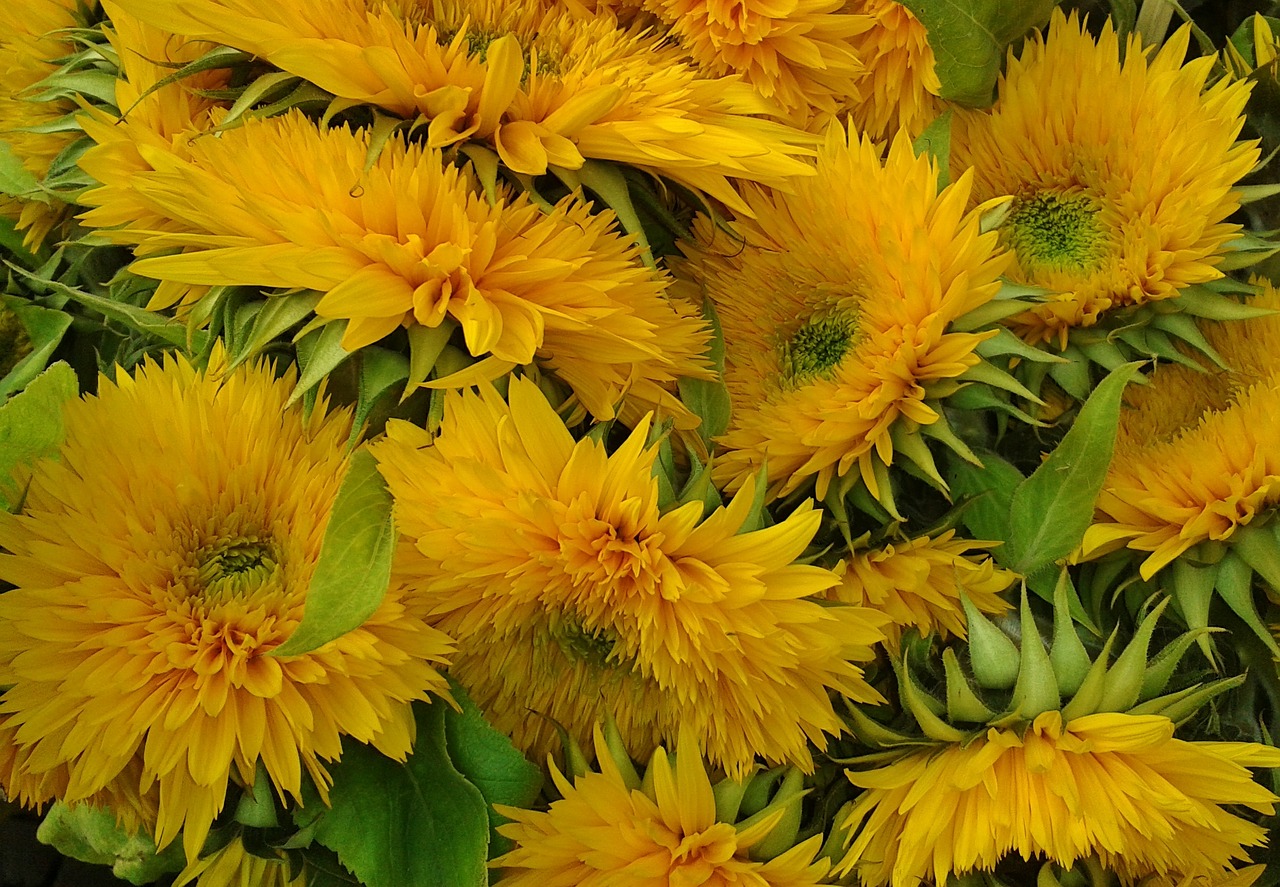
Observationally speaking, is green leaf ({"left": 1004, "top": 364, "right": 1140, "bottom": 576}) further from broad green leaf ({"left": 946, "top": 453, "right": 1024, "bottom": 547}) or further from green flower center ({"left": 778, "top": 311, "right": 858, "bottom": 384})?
green flower center ({"left": 778, "top": 311, "right": 858, "bottom": 384})

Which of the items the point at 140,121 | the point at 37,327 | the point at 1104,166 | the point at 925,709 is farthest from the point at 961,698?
the point at 37,327

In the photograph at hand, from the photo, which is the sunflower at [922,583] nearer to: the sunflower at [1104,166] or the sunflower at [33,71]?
the sunflower at [1104,166]

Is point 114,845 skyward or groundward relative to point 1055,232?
groundward

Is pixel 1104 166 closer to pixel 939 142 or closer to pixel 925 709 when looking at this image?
pixel 939 142

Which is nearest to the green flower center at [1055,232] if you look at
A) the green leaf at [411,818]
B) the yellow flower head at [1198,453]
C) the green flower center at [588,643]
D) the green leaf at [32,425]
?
the yellow flower head at [1198,453]

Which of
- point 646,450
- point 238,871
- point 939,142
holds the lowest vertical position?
point 238,871

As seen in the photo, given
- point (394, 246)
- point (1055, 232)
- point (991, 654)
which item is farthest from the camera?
point (1055, 232)
